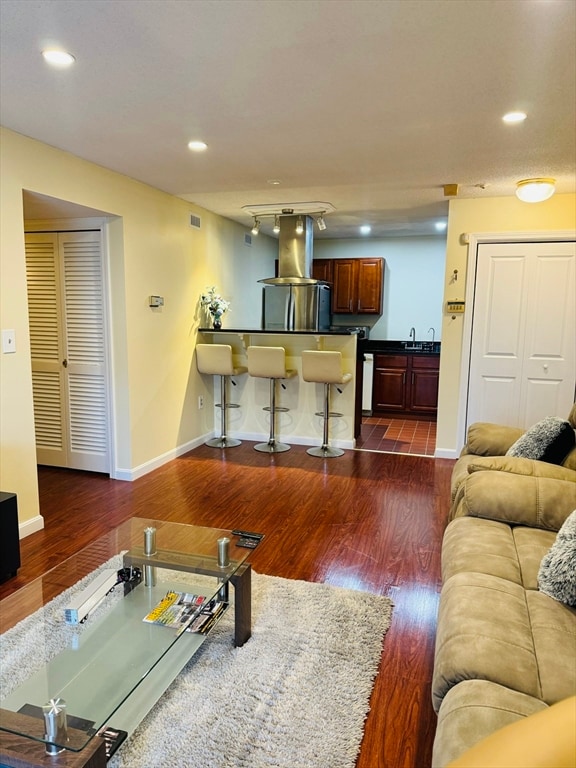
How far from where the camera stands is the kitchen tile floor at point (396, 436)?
5363 mm

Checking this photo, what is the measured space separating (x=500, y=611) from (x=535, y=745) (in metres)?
0.86

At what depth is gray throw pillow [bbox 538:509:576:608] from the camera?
5.19ft

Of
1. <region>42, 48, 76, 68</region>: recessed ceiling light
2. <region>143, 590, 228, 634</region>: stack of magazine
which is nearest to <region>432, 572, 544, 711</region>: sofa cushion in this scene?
<region>143, 590, 228, 634</region>: stack of magazine

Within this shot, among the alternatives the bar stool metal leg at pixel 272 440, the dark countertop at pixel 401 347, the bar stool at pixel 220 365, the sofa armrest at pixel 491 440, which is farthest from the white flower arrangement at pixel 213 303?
the sofa armrest at pixel 491 440

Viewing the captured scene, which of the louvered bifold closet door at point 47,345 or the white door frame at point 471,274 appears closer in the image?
the louvered bifold closet door at point 47,345

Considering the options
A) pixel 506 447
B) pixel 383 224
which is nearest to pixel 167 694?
pixel 506 447

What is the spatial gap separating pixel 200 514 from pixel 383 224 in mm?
4257

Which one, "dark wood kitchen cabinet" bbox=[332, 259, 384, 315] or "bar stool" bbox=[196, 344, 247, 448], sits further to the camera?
"dark wood kitchen cabinet" bbox=[332, 259, 384, 315]

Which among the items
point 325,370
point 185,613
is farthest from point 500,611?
point 325,370

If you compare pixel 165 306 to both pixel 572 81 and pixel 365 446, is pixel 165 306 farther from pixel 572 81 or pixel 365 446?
pixel 572 81

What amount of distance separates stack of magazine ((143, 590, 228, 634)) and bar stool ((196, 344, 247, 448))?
127 inches

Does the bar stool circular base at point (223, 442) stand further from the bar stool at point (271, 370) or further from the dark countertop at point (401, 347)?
the dark countertop at point (401, 347)

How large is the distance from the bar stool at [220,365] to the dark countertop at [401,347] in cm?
195

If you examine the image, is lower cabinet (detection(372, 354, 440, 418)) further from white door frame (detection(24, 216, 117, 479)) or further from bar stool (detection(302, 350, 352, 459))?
white door frame (detection(24, 216, 117, 479))
